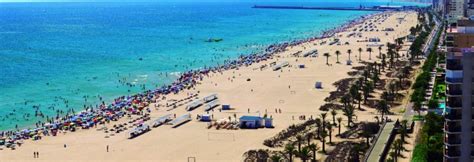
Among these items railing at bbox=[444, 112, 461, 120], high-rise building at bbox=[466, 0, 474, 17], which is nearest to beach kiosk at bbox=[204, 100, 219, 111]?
high-rise building at bbox=[466, 0, 474, 17]

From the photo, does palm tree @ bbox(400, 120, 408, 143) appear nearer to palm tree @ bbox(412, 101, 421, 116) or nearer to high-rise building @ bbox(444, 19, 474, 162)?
palm tree @ bbox(412, 101, 421, 116)

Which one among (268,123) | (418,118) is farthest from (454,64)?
(268,123)

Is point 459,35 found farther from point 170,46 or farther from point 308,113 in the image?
Result: point 170,46

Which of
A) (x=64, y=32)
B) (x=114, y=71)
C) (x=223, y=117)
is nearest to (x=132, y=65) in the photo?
(x=114, y=71)

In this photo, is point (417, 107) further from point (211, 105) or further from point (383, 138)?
point (211, 105)

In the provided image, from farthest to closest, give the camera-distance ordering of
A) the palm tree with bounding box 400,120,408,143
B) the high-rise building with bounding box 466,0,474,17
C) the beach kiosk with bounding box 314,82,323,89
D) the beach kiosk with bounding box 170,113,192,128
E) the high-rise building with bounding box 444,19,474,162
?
the beach kiosk with bounding box 314,82,323,89, the beach kiosk with bounding box 170,113,192,128, the high-rise building with bounding box 466,0,474,17, the palm tree with bounding box 400,120,408,143, the high-rise building with bounding box 444,19,474,162

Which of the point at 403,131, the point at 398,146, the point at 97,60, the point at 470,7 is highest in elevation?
the point at 470,7
